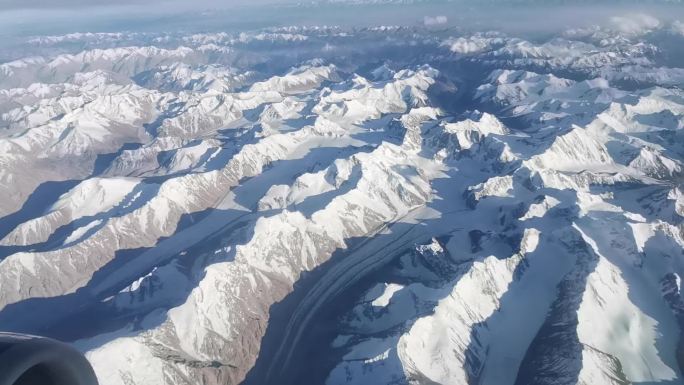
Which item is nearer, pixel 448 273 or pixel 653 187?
pixel 448 273

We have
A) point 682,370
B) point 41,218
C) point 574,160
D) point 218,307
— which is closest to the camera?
point 682,370

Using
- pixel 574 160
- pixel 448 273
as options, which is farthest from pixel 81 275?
pixel 574 160

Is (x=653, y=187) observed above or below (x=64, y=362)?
below

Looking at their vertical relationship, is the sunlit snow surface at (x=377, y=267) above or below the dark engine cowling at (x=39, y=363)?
below

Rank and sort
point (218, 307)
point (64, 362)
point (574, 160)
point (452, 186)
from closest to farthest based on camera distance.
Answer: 1. point (64, 362)
2. point (218, 307)
3. point (452, 186)
4. point (574, 160)

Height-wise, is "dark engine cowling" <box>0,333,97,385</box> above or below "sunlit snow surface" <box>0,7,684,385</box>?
above

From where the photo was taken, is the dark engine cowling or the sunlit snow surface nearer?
the dark engine cowling

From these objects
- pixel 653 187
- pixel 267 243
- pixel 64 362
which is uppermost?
pixel 64 362

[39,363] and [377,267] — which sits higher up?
[39,363]

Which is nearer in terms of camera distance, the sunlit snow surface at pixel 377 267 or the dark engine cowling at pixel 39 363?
the dark engine cowling at pixel 39 363

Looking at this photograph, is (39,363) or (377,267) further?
(377,267)

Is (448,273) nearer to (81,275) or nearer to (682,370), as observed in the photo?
(682,370)
